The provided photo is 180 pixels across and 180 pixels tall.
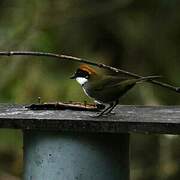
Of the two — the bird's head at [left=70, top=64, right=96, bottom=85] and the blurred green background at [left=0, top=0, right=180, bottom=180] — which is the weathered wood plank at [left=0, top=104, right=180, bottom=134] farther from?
the blurred green background at [left=0, top=0, right=180, bottom=180]

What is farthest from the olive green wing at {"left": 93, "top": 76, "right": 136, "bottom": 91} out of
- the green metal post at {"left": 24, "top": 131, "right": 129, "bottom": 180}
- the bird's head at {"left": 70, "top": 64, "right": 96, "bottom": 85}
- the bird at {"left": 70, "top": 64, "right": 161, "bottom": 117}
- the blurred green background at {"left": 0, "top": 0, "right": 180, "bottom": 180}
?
the blurred green background at {"left": 0, "top": 0, "right": 180, "bottom": 180}

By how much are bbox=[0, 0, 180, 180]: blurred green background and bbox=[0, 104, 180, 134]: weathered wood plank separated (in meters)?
3.18

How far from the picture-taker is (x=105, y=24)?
7930 mm

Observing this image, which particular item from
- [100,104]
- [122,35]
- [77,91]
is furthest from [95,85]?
[122,35]

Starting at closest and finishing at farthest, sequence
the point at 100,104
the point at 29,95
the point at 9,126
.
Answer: the point at 9,126, the point at 100,104, the point at 29,95

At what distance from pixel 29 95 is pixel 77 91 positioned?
448mm

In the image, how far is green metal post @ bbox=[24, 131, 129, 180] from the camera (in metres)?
3.87

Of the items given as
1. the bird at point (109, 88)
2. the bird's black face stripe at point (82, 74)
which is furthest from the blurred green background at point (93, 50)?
the bird at point (109, 88)

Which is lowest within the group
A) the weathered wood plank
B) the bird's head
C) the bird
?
the weathered wood plank

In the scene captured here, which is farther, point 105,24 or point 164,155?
point 105,24

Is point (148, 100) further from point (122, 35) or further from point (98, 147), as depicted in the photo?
point (98, 147)

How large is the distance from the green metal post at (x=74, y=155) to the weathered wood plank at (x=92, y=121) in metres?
0.11

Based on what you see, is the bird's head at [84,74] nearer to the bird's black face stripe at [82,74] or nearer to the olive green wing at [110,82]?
the bird's black face stripe at [82,74]

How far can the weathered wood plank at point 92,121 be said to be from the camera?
3570 mm
